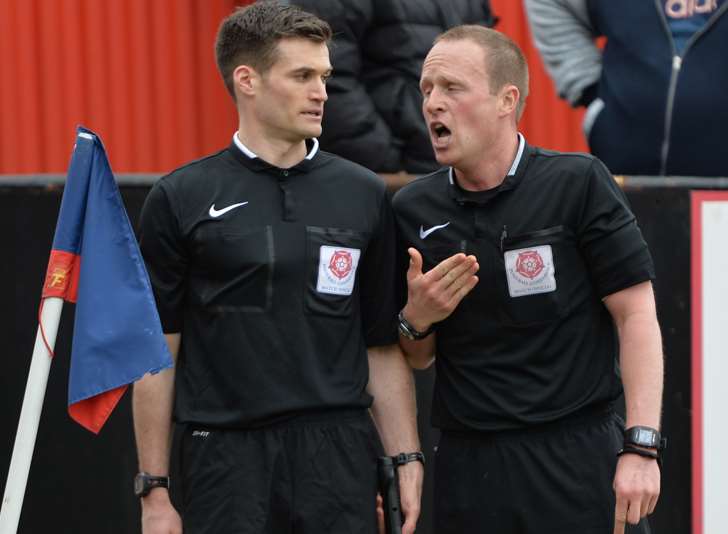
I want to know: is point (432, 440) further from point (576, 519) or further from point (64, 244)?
point (64, 244)

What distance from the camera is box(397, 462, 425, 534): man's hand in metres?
4.06

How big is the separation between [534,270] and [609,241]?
0.21 metres

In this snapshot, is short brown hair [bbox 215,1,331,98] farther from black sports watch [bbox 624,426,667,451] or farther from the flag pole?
black sports watch [bbox 624,426,667,451]

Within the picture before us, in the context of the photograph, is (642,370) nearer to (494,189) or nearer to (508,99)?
(494,189)

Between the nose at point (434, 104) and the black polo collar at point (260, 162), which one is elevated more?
the nose at point (434, 104)

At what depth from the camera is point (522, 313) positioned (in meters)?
4.03

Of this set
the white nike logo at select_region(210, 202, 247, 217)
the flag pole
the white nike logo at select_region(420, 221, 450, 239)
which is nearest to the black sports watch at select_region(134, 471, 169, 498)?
the flag pole

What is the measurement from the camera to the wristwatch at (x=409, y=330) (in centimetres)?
410

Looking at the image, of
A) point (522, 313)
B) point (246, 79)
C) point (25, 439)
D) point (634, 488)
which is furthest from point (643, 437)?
point (25, 439)

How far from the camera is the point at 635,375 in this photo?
12.8ft

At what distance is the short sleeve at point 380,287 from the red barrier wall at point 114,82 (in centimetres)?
330

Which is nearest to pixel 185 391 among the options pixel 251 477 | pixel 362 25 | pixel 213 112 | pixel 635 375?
pixel 251 477

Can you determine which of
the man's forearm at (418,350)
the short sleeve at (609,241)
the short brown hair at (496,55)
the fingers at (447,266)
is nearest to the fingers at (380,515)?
the man's forearm at (418,350)

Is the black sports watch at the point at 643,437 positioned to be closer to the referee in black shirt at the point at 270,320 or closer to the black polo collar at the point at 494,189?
the referee in black shirt at the point at 270,320
